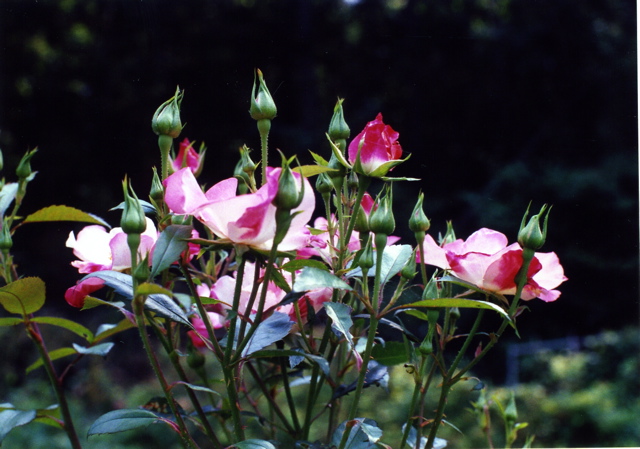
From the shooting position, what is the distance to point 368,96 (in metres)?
4.04

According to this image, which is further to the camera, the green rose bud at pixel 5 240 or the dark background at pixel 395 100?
the dark background at pixel 395 100

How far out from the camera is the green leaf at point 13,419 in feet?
1.23

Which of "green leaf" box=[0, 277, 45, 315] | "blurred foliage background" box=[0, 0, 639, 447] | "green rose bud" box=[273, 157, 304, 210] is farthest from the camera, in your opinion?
"blurred foliage background" box=[0, 0, 639, 447]

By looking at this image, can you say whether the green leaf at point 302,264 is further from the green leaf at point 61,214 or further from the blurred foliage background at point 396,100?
the blurred foliage background at point 396,100

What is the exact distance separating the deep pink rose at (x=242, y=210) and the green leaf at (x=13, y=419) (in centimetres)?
22

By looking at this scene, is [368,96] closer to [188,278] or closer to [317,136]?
[317,136]

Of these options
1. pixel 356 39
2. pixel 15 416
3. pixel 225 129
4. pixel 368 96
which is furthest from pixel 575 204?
pixel 15 416

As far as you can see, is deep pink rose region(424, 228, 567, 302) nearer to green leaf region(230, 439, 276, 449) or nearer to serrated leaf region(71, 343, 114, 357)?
green leaf region(230, 439, 276, 449)

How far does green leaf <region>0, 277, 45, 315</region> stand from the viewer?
325 mm

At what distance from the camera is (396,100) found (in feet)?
13.4

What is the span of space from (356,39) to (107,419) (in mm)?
4093

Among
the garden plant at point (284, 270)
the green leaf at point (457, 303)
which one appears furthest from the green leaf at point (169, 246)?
the green leaf at point (457, 303)

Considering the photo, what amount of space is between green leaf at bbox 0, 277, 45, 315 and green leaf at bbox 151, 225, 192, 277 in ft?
0.37

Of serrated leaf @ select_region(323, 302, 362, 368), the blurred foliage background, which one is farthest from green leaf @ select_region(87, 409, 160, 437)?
the blurred foliage background
